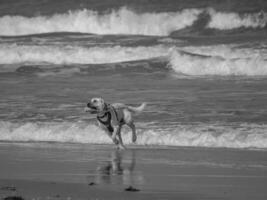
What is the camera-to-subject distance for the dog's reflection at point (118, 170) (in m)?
9.48

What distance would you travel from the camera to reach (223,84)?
19.0 metres

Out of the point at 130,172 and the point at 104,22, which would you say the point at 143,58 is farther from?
the point at 130,172

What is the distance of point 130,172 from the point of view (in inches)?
402

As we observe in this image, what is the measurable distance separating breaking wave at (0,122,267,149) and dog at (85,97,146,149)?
1.49 feet

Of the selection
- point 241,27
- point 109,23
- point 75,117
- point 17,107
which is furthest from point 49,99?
point 109,23

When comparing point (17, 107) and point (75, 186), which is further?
point (17, 107)

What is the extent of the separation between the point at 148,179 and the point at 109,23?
2561cm

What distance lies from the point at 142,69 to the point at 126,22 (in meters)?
11.8

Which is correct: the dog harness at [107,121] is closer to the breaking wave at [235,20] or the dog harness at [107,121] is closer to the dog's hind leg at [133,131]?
the dog's hind leg at [133,131]

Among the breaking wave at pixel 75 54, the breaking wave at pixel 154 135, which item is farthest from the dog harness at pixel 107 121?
the breaking wave at pixel 75 54

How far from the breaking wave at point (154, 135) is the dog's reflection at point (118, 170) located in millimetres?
1191

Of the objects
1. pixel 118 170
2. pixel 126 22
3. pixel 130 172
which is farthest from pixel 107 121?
pixel 126 22

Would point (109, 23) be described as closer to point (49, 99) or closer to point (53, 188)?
point (49, 99)

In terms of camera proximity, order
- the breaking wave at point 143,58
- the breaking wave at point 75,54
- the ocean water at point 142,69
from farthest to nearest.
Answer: the breaking wave at point 75,54 → the breaking wave at point 143,58 → the ocean water at point 142,69
